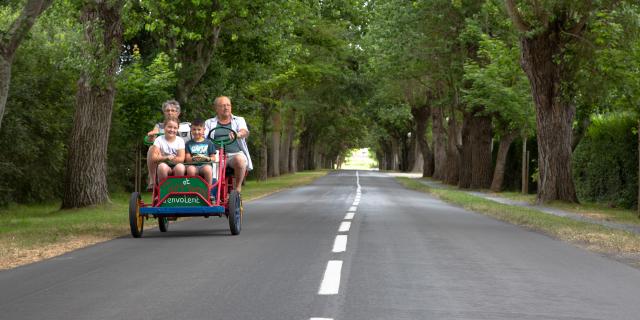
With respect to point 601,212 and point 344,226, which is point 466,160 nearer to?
point 601,212

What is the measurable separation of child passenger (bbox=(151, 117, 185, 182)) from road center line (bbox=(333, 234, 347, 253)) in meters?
2.56

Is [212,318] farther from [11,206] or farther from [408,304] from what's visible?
[11,206]

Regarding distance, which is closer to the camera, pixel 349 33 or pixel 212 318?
pixel 212 318

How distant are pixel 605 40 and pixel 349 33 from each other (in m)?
22.1

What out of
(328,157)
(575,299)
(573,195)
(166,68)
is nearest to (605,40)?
(573,195)

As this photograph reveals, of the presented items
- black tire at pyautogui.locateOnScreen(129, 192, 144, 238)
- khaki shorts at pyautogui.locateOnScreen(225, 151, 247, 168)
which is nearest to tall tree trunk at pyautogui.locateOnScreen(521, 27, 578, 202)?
khaki shorts at pyautogui.locateOnScreen(225, 151, 247, 168)

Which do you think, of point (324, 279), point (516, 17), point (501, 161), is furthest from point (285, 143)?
point (324, 279)

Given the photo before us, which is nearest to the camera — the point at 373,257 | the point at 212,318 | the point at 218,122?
the point at 212,318

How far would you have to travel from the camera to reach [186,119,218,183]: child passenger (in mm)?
12578

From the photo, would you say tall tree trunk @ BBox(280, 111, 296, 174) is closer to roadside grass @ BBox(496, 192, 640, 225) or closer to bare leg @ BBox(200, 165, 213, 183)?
roadside grass @ BBox(496, 192, 640, 225)

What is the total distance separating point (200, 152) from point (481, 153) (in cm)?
2658

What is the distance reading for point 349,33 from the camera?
42.2 metres

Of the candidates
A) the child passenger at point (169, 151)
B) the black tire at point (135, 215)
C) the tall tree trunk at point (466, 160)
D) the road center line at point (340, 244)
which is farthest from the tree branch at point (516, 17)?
the tall tree trunk at point (466, 160)

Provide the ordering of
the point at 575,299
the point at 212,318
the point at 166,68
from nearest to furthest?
the point at 212,318 → the point at 575,299 → the point at 166,68
